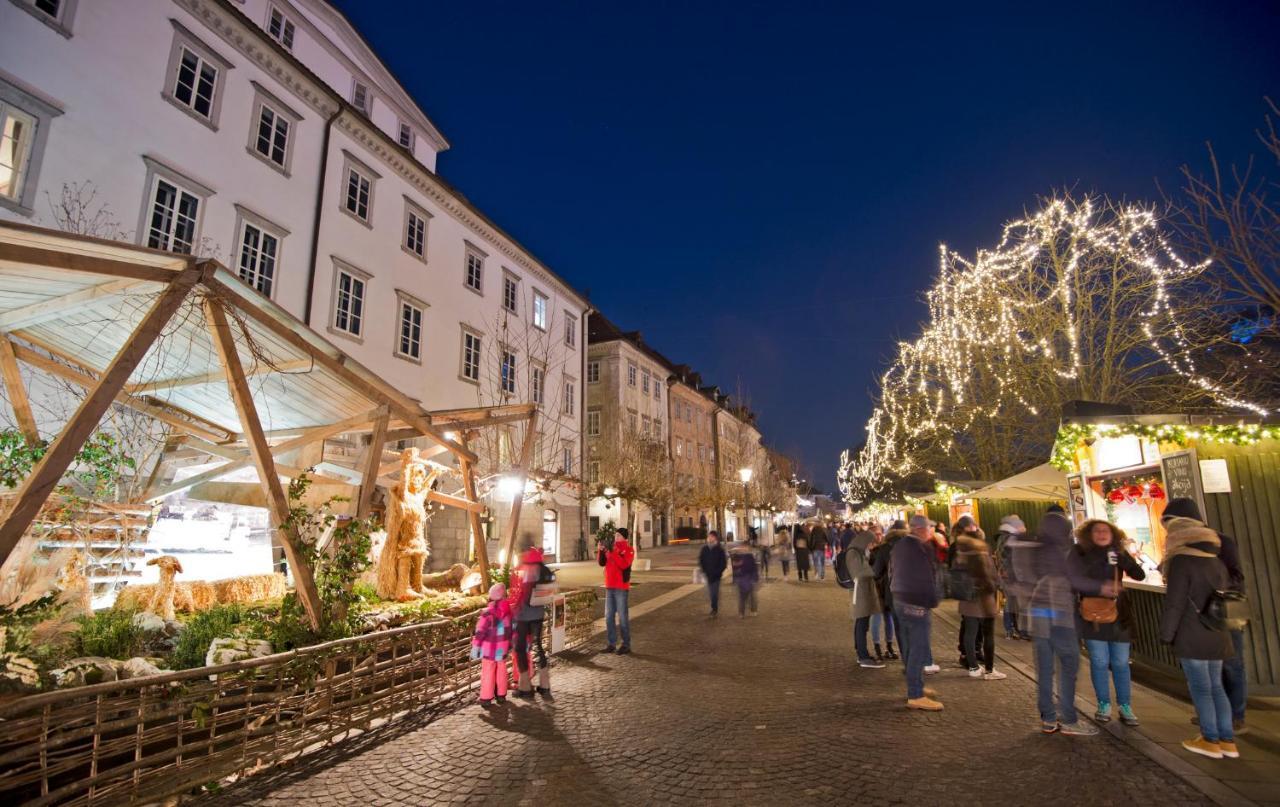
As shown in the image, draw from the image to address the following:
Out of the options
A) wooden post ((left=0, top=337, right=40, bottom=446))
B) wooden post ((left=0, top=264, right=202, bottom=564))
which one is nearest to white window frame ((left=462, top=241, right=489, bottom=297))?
wooden post ((left=0, top=337, right=40, bottom=446))

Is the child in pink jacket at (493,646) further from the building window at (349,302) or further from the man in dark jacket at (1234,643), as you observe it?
the building window at (349,302)

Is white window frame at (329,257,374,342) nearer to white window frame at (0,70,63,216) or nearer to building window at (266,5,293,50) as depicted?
white window frame at (0,70,63,216)

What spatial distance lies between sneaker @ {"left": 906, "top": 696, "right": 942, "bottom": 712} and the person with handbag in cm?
138

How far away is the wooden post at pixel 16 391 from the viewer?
761cm

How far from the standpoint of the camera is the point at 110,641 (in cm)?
609

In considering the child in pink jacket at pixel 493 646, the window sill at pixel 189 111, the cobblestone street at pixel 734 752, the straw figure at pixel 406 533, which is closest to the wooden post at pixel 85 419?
the cobblestone street at pixel 734 752

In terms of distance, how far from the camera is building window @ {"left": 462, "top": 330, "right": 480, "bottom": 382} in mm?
23922

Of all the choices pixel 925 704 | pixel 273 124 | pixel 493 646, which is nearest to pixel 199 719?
pixel 493 646

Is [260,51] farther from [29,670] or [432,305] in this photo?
[29,670]

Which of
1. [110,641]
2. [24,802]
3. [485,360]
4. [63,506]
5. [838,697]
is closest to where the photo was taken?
[24,802]

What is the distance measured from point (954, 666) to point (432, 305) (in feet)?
64.3

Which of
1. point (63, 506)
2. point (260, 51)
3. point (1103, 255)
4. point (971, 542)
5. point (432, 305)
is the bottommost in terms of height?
point (971, 542)

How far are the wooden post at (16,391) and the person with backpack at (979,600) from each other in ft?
38.1

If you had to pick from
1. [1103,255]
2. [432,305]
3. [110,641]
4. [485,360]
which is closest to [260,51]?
[432,305]
